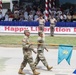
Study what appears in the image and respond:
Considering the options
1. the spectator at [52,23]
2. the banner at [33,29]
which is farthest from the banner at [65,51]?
the banner at [33,29]

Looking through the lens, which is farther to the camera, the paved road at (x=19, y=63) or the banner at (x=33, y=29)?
the banner at (x=33, y=29)

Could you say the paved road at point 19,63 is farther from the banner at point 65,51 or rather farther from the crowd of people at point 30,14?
the crowd of people at point 30,14

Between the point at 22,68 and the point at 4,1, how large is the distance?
24.3 m

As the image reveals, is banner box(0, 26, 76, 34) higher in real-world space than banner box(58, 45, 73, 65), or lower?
lower

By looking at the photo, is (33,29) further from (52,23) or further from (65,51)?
(65,51)

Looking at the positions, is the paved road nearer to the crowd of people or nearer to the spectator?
the spectator

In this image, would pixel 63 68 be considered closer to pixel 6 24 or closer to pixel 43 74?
pixel 43 74

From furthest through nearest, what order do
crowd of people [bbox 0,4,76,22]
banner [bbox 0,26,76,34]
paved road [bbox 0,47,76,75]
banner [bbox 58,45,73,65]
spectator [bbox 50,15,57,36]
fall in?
crowd of people [bbox 0,4,76,22]
banner [bbox 0,26,76,34]
spectator [bbox 50,15,57,36]
paved road [bbox 0,47,76,75]
banner [bbox 58,45,73,65]

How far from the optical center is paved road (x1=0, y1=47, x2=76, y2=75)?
13.4m

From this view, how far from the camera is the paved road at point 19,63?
1340cm

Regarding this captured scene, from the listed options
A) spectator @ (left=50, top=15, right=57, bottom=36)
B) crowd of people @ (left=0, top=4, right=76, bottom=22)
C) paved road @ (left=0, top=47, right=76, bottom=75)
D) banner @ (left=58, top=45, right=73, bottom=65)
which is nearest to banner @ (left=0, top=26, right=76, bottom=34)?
spectator @ (left=50, top=15, right=57, bottom=36)

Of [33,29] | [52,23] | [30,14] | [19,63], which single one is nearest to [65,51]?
[19,63]

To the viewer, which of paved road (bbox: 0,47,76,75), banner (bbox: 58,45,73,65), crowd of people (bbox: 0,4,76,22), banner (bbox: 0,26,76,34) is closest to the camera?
banner (bbox: 58,45,73,65)

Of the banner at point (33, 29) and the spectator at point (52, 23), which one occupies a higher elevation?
the spectator at point (52, 23)
